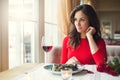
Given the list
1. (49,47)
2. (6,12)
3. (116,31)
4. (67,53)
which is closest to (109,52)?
(67,53)

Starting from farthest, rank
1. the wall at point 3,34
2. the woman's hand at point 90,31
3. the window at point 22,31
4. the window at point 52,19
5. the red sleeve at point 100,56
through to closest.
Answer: the window at point 52,19, the window at point 22,31, the woman's hand at point 90,31, the red sleeve at point 100,56, the wall at point 3,34

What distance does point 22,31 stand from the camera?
8.93 ft

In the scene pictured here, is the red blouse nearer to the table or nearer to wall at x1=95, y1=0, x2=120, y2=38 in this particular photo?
the table

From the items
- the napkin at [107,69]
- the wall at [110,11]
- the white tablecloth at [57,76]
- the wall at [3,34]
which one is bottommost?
the white tablecloth at [57,76]

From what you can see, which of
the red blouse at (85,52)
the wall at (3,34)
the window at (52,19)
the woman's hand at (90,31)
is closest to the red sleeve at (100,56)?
the red blouse at (85,52)

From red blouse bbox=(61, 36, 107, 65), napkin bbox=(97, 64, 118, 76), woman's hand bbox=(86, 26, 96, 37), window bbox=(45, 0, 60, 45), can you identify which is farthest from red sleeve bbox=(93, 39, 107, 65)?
window bbox=(45, 0, 60, 45)

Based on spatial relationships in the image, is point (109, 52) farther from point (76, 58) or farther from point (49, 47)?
point (49, 47)

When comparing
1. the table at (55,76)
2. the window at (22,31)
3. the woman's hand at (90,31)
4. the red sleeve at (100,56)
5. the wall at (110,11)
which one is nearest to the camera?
the table at (55,76)

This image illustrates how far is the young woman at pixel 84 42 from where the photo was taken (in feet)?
6.45

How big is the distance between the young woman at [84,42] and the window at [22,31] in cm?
62

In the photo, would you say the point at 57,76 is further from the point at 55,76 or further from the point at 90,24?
the point at 90,24

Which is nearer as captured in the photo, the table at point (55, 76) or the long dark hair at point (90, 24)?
the table at point (55, 76)

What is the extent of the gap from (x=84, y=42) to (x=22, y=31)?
2.98 feet

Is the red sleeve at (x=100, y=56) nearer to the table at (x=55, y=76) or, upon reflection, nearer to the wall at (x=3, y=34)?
the table at (x=55, y=76)
